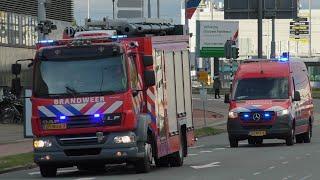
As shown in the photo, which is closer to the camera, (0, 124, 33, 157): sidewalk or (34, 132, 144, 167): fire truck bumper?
(34, 132, 144, 167): fire truck bumper

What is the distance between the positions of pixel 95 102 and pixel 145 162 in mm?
1646

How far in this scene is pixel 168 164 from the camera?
20109 mm

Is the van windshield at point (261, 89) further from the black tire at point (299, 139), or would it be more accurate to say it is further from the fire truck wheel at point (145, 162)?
the fire truck wheel at point (145, 162)

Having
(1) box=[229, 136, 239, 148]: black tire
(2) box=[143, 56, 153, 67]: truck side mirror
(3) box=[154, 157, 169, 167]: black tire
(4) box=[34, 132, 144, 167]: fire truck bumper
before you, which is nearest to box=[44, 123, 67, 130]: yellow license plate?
(4) box=[34, 132, 144, 167]: fire truck bumper

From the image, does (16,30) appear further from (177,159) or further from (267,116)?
(177,159)

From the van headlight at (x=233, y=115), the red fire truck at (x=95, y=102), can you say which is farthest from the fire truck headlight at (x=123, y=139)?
the van headlight at (x=233, y=115)

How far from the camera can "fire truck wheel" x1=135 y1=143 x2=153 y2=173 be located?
56.7 feet

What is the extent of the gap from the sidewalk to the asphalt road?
15.9 ft

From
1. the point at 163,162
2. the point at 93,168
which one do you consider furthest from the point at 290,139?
the point at 93,168

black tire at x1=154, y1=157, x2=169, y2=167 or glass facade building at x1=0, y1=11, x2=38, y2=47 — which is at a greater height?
glass facade building at x1=0, y1=11, x2=38, y2=47

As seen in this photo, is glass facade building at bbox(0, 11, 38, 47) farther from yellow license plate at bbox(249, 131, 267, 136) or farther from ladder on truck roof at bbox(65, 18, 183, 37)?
ladder on truck roof at bbox(65, 18, 183, 37)

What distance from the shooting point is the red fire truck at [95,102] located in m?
16.8

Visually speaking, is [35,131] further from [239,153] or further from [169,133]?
[239,153]

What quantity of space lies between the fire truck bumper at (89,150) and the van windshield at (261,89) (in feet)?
34.9
